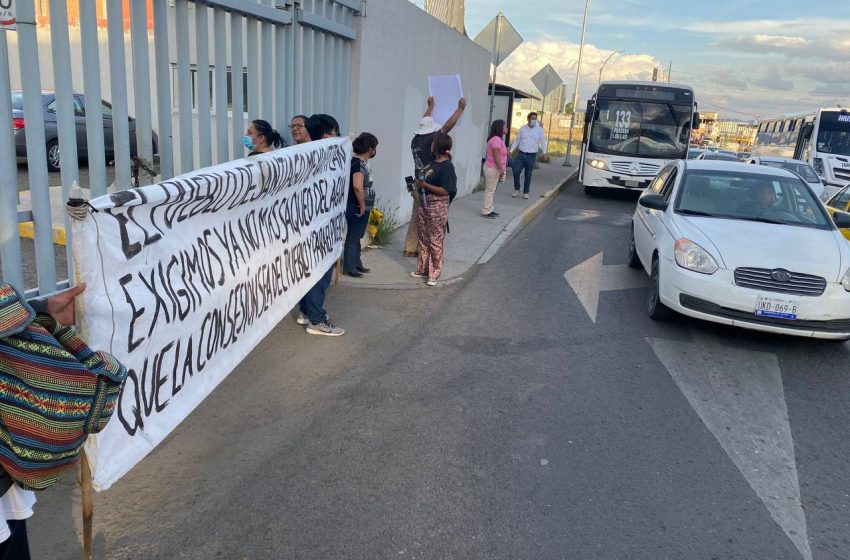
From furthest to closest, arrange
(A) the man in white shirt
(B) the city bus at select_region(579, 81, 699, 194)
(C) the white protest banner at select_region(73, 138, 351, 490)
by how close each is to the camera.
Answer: (B) the city bus at select_region(579, 81, 699, 194)
(A) the man in white shirt
(C) the white protest banner at select_region(73, 138, 351, 490)

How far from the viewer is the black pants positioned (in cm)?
220

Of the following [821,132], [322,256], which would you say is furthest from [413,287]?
[821,132]

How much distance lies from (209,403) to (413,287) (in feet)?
11.5

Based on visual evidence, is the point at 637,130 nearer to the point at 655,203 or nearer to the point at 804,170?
the point at 804,170

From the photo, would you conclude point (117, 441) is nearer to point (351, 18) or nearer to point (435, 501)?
point (435, 501)

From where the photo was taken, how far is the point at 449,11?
13461mm

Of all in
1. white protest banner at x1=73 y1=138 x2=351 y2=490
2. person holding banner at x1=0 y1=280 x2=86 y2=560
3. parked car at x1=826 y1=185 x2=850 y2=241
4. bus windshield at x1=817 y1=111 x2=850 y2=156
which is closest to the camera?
person holding banner at x1=0 y1=280 x2=86 y2=560

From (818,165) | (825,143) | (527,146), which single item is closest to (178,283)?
(527,146)

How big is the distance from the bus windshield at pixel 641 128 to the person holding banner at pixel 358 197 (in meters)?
11.6

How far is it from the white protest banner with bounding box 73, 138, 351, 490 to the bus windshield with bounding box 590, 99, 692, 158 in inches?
549

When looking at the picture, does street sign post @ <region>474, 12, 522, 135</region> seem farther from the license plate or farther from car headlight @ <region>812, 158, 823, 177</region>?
car headlight @ <region>812, 158, 823, 177</region>

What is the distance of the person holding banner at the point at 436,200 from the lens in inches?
279

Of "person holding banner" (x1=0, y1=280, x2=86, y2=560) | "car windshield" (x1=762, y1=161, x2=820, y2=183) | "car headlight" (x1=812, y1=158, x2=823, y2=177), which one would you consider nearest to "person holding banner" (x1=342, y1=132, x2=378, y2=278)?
"person holding banner" (x1=0, y1=280, x2=86, y2=560)

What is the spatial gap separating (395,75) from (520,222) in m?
4.07
